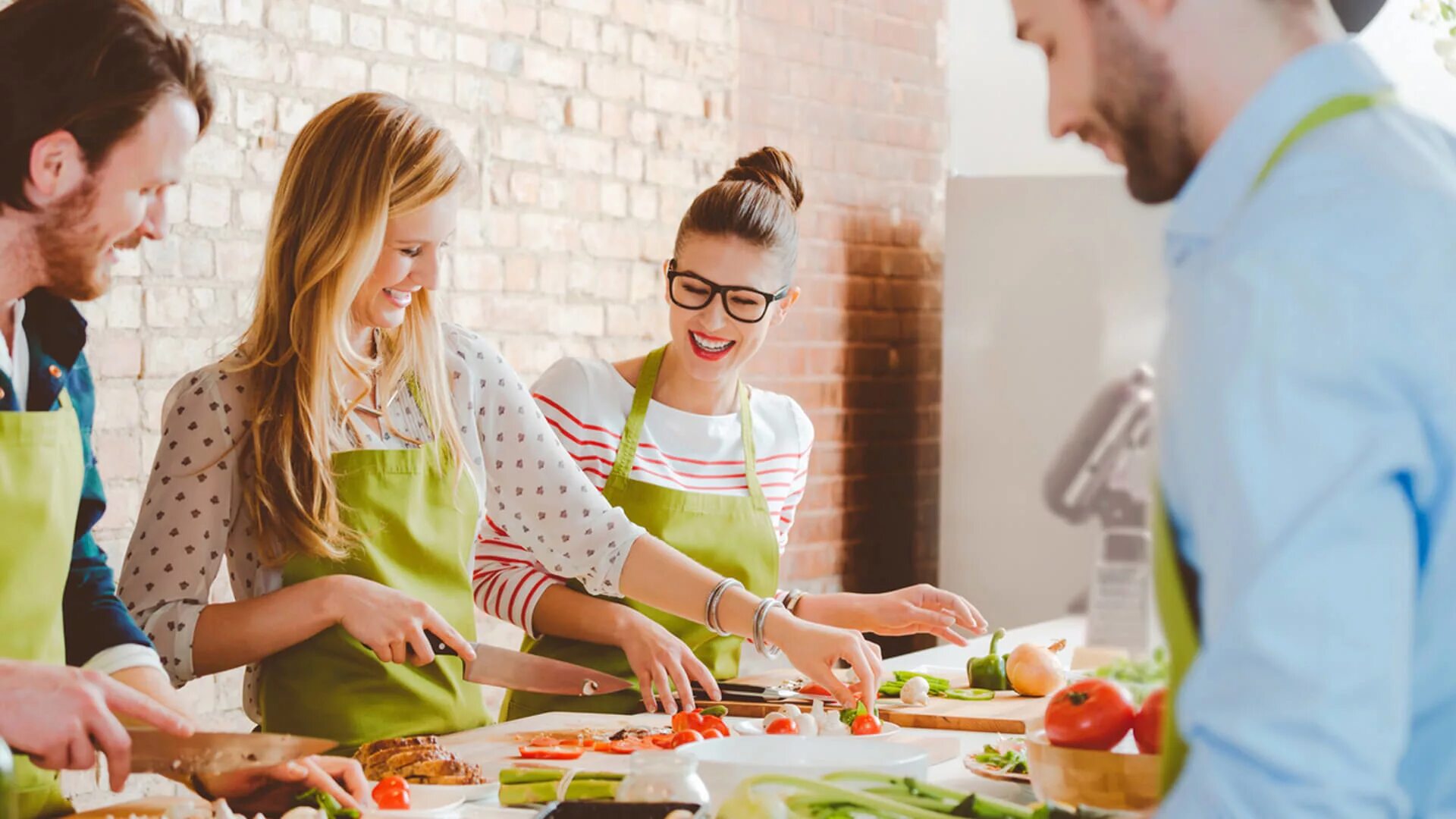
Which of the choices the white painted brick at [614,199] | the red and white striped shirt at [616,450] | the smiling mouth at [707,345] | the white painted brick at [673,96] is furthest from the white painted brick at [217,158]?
the white painted brick at [673,96]

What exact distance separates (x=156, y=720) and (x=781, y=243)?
1.58 metres

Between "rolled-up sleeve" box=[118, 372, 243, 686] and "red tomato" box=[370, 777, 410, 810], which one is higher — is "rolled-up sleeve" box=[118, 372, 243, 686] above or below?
above

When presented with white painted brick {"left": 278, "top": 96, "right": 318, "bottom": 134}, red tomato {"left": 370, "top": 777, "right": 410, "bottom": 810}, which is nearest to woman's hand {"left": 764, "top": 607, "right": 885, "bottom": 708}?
red tomato {"left": 370, "top": 777, "right": 410, "bottom": 810}

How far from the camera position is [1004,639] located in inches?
112

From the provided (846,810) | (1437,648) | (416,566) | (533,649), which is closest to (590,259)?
(533,649)

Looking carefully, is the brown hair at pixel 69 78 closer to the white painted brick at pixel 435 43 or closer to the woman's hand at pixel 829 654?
the woman's hand at pixel 829 654

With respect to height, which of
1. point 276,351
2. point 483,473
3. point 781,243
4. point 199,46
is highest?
point 199,46

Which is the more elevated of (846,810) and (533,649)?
(846,810)

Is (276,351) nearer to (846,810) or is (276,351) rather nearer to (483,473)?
→ (483,473)

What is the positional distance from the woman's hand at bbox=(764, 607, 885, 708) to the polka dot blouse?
1.11ft

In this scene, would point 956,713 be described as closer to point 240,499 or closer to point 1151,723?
point 240,499

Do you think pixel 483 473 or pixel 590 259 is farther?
pixel 590 259

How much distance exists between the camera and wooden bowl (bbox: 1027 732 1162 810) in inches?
44.7

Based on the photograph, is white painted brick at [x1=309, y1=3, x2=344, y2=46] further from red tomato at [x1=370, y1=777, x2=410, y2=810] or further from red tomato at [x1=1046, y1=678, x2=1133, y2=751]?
red tomato at [x1=1046, y1=678, x2=1133, y2=751]
